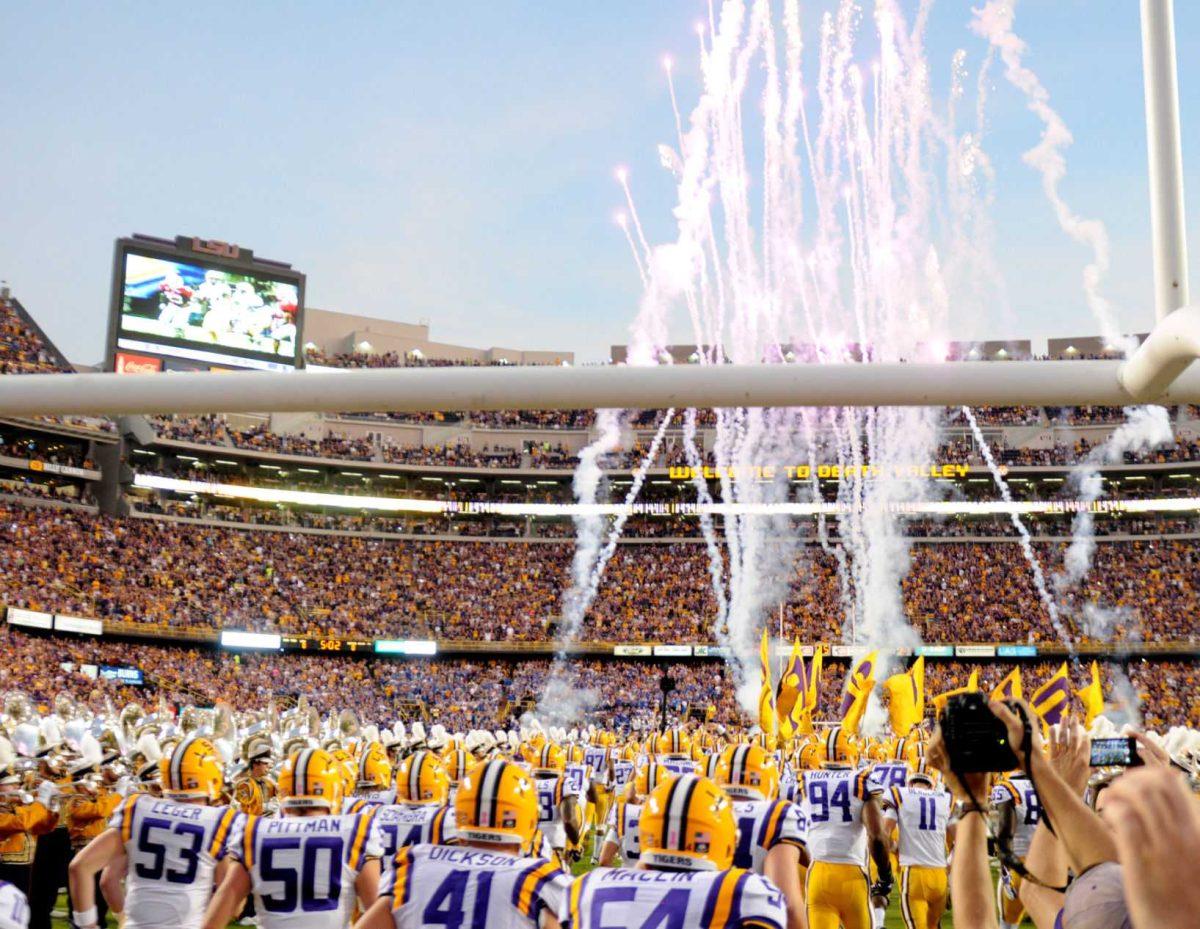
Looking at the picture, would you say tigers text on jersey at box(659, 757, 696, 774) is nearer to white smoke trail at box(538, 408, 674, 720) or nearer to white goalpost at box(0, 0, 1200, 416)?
white goalpost at box(0, 0, 1200, 416)

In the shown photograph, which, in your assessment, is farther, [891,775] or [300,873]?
[891,775]

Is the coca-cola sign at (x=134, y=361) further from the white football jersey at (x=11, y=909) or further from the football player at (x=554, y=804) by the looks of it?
the white football jersey at (x=11, y=909)

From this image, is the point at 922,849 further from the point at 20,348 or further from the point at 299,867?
the point at 20,348

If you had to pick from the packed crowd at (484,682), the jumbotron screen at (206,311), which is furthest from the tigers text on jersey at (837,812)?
the jumbotron screen at (206,311)

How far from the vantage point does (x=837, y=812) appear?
33.4ft

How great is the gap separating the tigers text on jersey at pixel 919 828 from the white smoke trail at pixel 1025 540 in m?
41.2

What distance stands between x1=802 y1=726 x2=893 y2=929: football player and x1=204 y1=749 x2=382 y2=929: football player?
5.04m

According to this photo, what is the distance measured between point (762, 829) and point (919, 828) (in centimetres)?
500

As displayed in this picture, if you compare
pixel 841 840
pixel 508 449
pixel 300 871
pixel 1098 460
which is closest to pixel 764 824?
pixel 300 871

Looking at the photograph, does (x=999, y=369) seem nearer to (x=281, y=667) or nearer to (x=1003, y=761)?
(x=1003, y=761)

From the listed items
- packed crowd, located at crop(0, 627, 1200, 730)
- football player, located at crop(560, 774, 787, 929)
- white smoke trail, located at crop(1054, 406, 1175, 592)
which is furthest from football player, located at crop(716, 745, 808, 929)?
white smoke trail, located at crop(1054, 406, 1175, 592)

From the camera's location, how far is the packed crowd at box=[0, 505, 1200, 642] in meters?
47.6

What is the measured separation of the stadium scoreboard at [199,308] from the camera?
44.2 meters

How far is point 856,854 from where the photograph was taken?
10.1 metres
